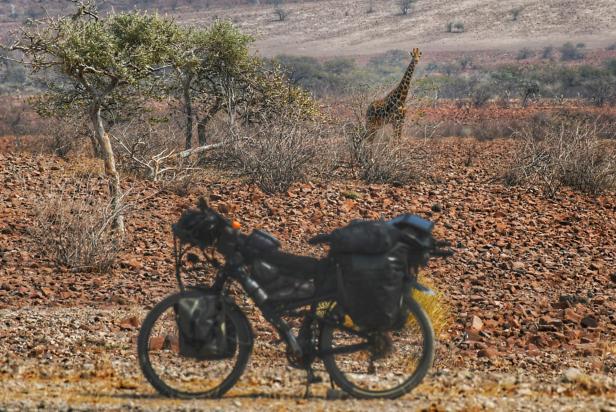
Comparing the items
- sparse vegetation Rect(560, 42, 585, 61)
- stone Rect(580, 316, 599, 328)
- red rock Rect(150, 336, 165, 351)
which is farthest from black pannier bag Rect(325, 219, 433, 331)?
sparse vegetation Rect(560, 42, 585, 61)

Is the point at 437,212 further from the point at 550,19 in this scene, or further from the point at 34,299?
the point at 550,19

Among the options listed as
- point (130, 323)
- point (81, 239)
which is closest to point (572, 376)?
point (130, 323)

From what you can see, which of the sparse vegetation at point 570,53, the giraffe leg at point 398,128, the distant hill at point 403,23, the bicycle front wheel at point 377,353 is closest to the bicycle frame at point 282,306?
the bicycle front wheel at point 377,353

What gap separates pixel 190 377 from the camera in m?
5.32

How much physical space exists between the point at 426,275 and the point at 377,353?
4.20 metres

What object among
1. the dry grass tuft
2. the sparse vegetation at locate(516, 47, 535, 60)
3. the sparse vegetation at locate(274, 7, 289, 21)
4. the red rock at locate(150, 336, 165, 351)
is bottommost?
the sparse vegetation at locate(516, 47, 535, 60)

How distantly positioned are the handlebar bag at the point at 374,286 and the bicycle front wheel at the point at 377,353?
135mm

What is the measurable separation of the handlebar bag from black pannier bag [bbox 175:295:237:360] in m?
0.67

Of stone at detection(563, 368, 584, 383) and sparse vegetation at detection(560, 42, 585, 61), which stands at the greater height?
stone at detection(563, 368, 584, 383)

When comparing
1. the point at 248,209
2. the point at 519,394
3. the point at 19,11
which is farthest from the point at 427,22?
the point at 519,394

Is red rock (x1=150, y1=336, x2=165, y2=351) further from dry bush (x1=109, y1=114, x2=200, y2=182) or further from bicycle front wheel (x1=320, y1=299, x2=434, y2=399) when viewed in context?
dry bush (x1=109, y1=114, x2=200, y2=182)

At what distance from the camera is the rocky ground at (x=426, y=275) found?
17.6ft

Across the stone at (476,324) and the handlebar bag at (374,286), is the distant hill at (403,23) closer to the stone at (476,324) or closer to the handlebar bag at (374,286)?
the stone at (476,324)

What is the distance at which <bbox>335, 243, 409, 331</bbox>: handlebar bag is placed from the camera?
470cm
